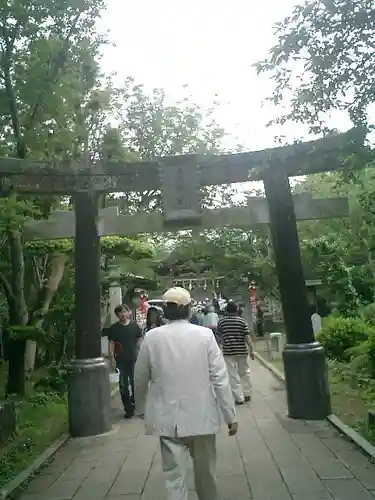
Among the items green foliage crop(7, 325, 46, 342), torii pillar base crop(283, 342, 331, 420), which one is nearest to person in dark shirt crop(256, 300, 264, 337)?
green foliage crop(7, 325, 46, 342)

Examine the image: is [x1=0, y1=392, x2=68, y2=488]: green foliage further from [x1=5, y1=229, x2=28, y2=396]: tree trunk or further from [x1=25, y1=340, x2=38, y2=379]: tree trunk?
[x1=25, y1=340, x2=38, y2=379]: tree trunk

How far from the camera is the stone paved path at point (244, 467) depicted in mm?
5809

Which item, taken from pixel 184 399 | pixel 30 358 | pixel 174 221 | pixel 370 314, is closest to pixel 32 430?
pixel 174 221

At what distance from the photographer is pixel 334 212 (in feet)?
33.9

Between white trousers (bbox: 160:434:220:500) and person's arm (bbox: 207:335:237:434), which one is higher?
person's arm (bbox: 207:335:237:434)

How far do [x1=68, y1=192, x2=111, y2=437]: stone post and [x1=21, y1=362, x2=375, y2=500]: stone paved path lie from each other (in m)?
0.35

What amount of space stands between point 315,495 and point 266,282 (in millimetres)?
20886

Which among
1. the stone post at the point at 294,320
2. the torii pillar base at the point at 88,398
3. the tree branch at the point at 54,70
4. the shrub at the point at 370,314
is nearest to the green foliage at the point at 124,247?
the tree branch at the point at 54,70

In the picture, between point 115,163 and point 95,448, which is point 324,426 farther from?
point 115,163

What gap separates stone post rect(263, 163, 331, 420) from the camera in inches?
356

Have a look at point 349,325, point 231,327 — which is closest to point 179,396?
point 231,327

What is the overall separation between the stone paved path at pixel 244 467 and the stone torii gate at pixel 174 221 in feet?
1.73

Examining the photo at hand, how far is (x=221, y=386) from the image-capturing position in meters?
4.59

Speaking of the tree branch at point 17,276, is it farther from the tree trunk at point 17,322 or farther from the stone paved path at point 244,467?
the stone paved path at point 244,467
